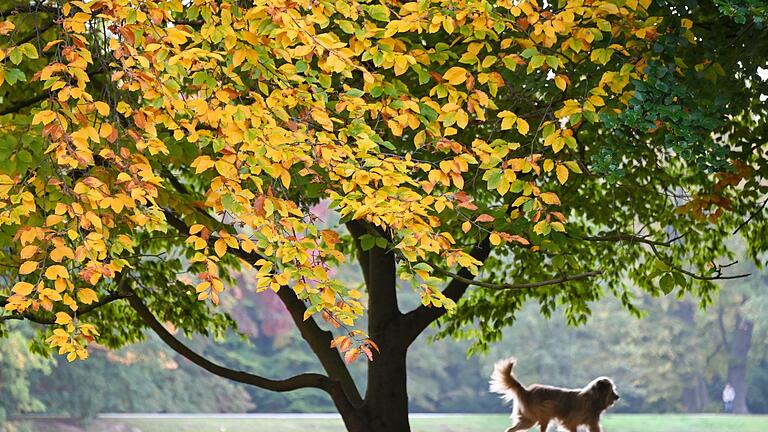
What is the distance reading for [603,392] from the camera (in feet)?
33.3

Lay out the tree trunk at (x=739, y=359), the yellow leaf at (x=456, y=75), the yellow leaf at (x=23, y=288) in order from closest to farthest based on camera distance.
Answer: the yellow leaf at (x=23, y=288) → the yellow leaf at (x=456, y=75) → the tree trunk at (x=739, y=359)

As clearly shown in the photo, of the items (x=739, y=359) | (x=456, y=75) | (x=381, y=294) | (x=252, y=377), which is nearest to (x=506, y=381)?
(x=381, y=294)

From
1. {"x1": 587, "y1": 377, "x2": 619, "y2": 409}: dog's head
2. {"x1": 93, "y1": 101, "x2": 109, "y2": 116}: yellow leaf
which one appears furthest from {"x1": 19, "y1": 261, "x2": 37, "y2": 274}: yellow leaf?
{"x1": 587, "y1": 377, "x2": 619, "y2": 409}: dog's head

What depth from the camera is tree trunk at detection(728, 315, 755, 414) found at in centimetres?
3225

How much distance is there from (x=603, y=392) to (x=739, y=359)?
2384cm

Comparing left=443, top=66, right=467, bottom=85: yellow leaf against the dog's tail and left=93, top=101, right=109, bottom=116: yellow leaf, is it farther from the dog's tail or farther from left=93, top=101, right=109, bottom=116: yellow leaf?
the dog's tail

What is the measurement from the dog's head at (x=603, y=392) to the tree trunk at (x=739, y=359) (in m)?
23.6

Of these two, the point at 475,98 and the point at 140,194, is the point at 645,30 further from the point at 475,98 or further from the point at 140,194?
the point at 140,194

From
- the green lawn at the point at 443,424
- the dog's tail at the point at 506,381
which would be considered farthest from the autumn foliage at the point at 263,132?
the green lawn at the point at 443,424

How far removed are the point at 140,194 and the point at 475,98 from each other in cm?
212

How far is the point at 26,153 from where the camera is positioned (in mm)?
5902

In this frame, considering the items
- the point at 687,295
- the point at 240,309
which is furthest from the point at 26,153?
the point at 687,295

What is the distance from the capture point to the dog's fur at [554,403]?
33.2 feet

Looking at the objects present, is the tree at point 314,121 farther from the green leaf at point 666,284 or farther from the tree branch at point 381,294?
the tree branch at point 381,294
